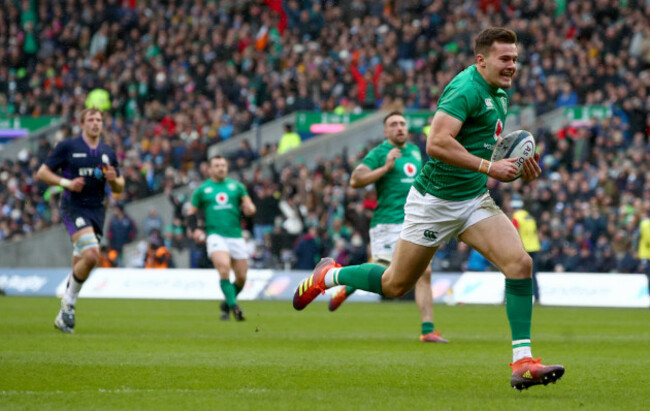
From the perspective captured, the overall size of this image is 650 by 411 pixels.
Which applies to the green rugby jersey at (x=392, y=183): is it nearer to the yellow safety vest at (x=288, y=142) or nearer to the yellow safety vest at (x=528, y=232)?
the yellow safety vest at (x=528, y=232)

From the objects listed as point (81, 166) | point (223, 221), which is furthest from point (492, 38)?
point (223, 221)

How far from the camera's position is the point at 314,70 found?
111 feet

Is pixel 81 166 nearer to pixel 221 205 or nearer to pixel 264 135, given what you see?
pixel 221 205

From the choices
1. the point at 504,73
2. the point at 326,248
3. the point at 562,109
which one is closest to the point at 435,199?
the point at 504,73

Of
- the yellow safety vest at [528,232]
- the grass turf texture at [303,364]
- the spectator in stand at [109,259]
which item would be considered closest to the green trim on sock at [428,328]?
the grass turf texture at [303,364]

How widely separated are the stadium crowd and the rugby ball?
17086mm

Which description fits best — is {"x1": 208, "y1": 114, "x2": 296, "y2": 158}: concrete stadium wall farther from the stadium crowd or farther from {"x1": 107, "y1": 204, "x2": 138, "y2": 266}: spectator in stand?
{"x1": 107, "y1": 204, "x2": 138, "y2": 266}: spectator in stand

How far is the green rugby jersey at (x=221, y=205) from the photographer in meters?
16.7

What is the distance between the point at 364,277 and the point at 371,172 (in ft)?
13.1

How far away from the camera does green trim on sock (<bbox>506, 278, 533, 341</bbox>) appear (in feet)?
25.7

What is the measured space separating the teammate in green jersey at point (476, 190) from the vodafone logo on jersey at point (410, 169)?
15.8 ft

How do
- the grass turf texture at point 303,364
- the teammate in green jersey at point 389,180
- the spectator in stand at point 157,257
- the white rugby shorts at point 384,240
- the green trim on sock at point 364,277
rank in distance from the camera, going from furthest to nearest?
the spectator in stand at point 157,257 → the white rugby shorts at point 384,240 → the teammate in green jersey at point 389,180 → the green trim on sock at point 364,277 → the grass turf texture at point 303,364

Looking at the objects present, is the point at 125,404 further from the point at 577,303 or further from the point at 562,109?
the point at 562,109

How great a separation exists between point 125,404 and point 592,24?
28.6 meters
